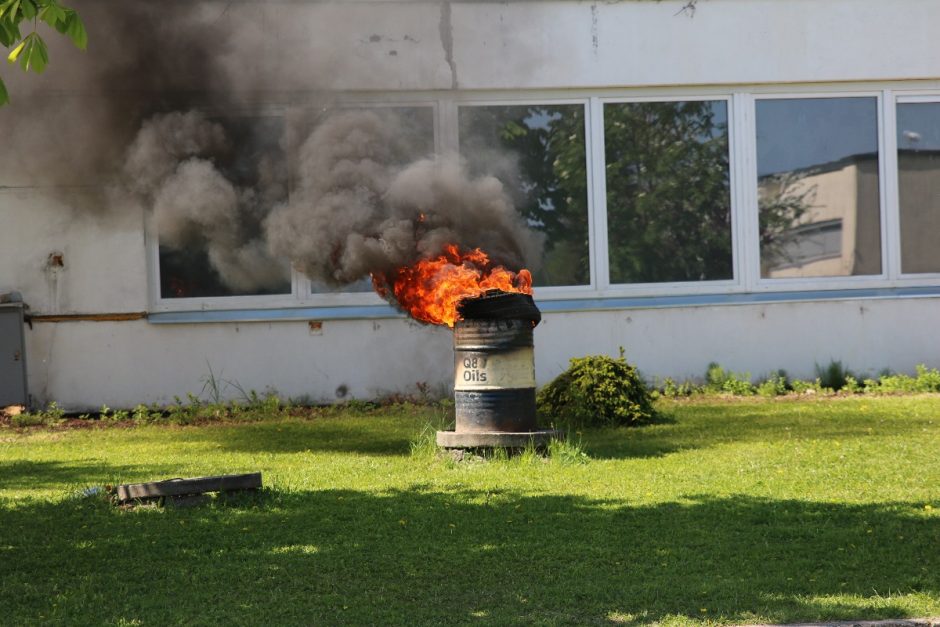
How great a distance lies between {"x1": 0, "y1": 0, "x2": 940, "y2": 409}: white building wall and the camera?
12492 mm

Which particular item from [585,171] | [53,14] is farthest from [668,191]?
[53,14]

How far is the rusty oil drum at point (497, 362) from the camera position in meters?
8.31

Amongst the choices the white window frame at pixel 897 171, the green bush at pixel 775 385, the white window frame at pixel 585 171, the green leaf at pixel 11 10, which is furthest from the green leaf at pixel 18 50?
the white window frame at pixel 897 171

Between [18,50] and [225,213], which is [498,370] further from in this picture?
[225,213]

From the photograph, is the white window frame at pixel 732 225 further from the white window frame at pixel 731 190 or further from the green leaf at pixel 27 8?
→ the green leaf at pixel 27 8

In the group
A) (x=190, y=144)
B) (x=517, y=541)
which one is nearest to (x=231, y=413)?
(x=190, y=144)

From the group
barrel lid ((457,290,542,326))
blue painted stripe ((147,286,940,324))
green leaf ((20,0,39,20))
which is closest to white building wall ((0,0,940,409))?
blue painted stripe ((147,286,940,324))

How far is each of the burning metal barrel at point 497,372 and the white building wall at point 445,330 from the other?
4516 millimetres

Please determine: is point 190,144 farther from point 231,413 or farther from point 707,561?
point 707,561

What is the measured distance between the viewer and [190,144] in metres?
10.6

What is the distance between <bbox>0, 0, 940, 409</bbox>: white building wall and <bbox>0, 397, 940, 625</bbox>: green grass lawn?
3050mm

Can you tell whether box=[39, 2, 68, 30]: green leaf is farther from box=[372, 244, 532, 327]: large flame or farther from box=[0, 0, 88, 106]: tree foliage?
box=[372, 244, 532, 327]: large flame

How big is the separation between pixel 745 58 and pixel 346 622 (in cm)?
1017

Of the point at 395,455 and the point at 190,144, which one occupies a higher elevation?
the point at 190,144
